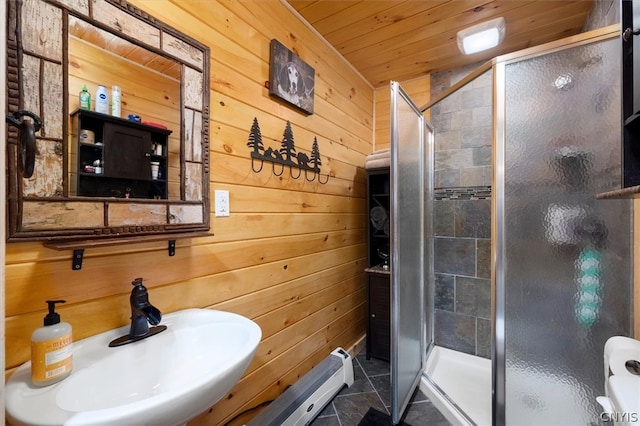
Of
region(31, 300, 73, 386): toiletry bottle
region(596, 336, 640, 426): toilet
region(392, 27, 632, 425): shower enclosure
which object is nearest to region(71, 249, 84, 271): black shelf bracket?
region(31, 300, 73, 386): toiletry bottle

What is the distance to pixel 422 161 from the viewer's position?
2018 millimetres

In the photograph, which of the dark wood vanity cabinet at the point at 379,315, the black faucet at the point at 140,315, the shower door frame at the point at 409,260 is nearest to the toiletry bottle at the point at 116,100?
the black faucet at the point at 140,315

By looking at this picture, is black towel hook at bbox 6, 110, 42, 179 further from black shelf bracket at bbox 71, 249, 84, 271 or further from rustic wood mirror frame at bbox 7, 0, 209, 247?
black shelf bracket at bbox 71, 249, 84, 271

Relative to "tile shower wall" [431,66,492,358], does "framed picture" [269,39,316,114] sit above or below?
above

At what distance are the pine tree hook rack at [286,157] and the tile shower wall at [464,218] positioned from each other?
3.56ft

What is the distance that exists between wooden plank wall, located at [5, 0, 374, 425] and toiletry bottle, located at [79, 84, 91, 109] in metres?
0.41

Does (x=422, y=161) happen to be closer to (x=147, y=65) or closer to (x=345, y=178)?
(x=345, y=178)

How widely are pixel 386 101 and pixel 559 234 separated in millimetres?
1931

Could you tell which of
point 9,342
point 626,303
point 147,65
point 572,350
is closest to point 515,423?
point 572,350

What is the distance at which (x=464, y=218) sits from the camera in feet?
7.20

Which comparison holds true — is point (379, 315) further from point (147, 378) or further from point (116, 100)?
point (116, 100)

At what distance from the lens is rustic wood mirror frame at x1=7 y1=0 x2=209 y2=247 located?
72cm

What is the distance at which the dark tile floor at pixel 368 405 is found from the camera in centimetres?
160

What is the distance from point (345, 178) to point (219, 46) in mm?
1349
